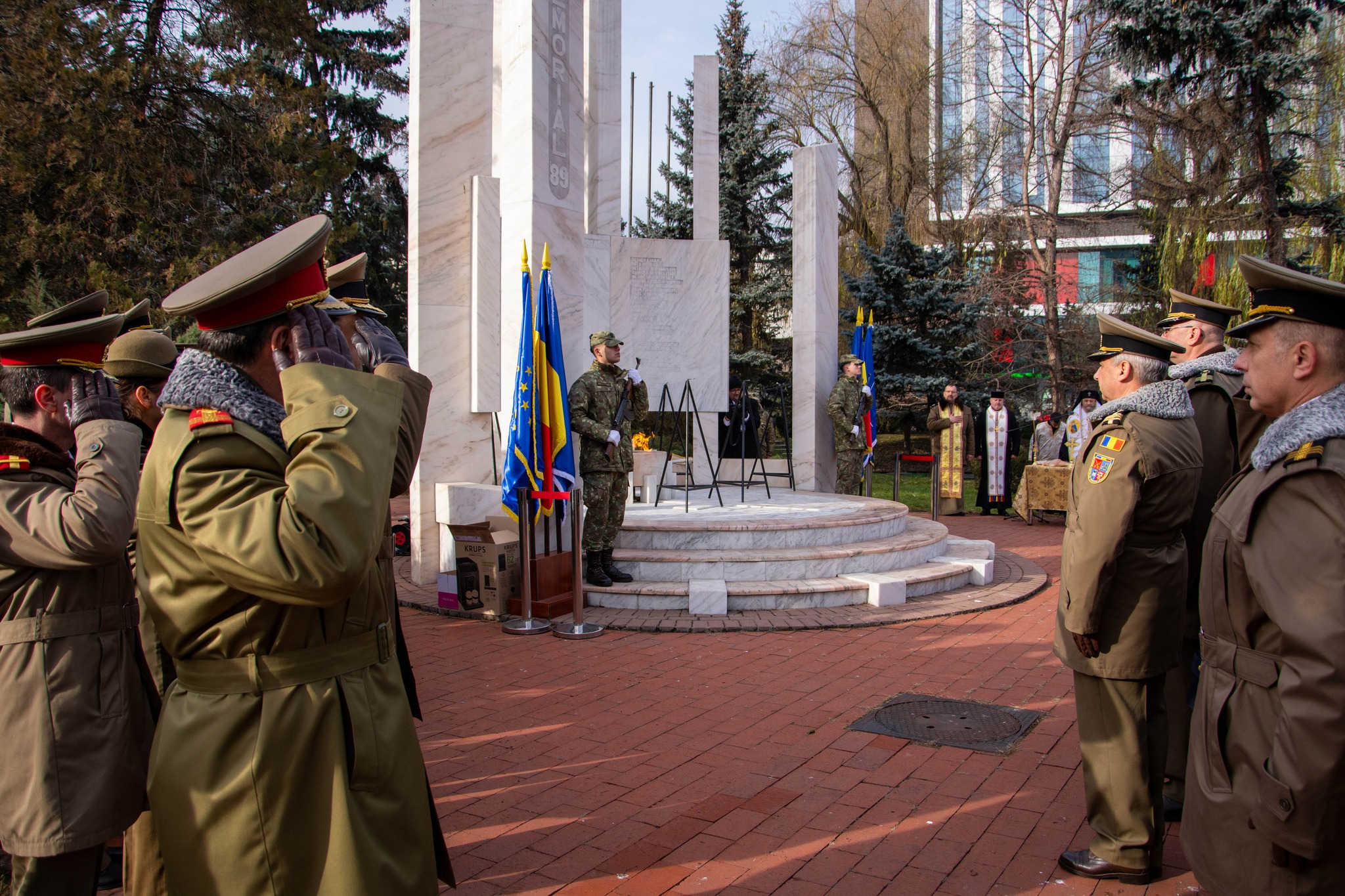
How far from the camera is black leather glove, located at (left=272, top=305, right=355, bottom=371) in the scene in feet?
6.14

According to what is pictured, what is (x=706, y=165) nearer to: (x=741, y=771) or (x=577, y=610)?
(x=577, y=610)

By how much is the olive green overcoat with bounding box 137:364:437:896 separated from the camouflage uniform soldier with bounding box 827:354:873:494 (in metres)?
12.5

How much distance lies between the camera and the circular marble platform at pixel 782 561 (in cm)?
775

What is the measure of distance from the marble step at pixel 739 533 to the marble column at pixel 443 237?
1.73 meters

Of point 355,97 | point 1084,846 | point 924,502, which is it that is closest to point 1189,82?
point 924,502

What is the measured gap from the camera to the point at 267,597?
5.71 feet

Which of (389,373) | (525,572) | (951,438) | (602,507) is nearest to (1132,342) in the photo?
(389,373)

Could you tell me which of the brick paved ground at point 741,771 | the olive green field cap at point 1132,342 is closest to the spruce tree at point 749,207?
the brick paved ground at point 741,771

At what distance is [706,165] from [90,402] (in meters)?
13.2

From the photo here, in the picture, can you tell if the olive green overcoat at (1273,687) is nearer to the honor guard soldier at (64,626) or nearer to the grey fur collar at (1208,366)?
the grey fur collar at (1208,366)

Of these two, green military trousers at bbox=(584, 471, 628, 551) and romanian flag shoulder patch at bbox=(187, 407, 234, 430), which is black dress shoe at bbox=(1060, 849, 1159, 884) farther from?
green military trousers at bbox=(584, 471, 628, 551)

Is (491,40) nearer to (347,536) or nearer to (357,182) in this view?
(347,536)

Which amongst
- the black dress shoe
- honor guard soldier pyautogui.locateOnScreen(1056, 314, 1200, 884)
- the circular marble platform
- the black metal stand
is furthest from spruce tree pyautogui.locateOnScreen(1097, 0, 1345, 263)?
the black dress shoe

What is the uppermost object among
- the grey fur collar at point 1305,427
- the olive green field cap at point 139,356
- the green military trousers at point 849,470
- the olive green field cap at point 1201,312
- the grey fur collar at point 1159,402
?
the olive green field cap at point 1201,312
